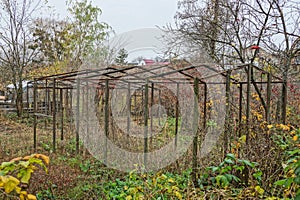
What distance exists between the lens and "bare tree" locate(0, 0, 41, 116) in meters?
10.9

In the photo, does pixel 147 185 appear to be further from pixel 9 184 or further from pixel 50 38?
pixel 50 38

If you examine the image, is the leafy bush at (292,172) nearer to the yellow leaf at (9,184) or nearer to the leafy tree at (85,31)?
the yellow leaf at (9,184)

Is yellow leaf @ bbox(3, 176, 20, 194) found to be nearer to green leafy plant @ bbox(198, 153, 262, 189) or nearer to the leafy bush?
the leafy bush

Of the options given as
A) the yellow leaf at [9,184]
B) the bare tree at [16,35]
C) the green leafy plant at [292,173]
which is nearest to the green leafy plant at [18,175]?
the yellow leaf at [9,184]

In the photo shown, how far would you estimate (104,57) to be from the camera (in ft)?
37.5

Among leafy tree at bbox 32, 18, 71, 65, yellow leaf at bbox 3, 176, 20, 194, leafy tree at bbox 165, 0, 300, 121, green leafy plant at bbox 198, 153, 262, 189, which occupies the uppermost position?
leafy tree at bbox 32, 18, 71, 65

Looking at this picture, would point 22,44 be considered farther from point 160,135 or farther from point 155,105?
point 160,135

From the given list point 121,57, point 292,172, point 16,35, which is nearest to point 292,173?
point 292,172

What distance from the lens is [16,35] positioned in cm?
1102

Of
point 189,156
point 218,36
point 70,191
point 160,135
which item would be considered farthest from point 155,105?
point 70,191

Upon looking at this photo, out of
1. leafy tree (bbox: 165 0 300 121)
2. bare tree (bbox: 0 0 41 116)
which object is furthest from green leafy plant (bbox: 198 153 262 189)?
bare tree (bbox: 0 0 41 116)

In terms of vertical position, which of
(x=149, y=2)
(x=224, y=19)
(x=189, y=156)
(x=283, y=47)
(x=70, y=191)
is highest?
(x=149, y=2)

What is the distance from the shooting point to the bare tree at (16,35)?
35.8 ft

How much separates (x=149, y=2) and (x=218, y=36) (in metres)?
4.25
